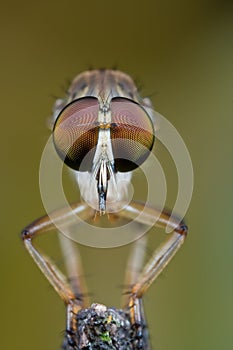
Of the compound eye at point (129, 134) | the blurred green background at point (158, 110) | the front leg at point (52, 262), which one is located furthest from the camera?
the blurred green background at point (158, 110)

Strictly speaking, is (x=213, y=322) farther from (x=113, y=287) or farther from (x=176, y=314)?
(x=113, y=287)

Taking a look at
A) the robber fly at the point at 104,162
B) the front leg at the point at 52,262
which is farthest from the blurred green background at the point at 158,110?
the robber fly at the point at 104,162

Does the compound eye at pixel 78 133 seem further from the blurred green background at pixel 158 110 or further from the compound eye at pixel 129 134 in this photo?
the blurred green background at pixel 158 110

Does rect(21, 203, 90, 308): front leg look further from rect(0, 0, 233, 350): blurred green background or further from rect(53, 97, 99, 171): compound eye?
rect(0, 0, 233, 350): blurred green background

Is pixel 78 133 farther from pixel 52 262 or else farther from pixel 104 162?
pixel 52 262

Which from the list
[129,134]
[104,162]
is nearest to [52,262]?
[104,162]

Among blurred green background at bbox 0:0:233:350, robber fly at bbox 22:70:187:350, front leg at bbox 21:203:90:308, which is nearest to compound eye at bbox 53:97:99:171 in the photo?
robber fly at bbox 22:70:187:350

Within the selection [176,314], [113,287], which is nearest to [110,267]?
[113,287]
